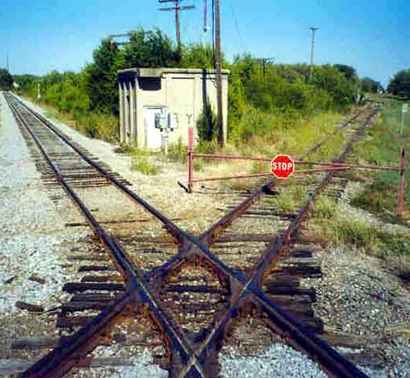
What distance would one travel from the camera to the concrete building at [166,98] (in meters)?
19.3

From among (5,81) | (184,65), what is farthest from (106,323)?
(5,81)

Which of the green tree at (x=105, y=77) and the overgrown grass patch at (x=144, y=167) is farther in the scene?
the green tree at (x=105, y=77)

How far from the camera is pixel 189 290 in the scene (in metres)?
5.90

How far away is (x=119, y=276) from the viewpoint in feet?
20.9

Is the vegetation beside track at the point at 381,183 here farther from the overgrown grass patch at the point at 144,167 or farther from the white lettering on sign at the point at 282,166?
the overgrown grass patch at the point at 144,167

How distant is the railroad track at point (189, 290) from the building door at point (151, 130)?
9.74 meters

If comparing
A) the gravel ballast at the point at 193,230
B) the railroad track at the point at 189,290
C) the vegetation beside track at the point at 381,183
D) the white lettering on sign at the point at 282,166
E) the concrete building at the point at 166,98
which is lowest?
the vegetation beside track at the point at 381,183

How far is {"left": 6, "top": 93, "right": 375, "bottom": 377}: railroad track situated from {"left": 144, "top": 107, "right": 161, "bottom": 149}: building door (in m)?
9.74

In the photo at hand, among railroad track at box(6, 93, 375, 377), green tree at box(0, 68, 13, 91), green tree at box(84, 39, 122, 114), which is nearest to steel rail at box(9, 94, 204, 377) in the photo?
railroad track at box(6, 93, 375, 377)

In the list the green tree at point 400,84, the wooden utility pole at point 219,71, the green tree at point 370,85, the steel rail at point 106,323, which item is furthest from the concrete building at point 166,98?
the green tree at point 370,85

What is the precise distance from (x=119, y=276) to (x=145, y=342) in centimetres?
172

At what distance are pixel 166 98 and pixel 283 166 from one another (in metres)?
10.1

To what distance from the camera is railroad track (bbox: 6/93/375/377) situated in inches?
176

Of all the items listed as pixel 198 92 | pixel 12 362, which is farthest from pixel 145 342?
pixel 198 92
